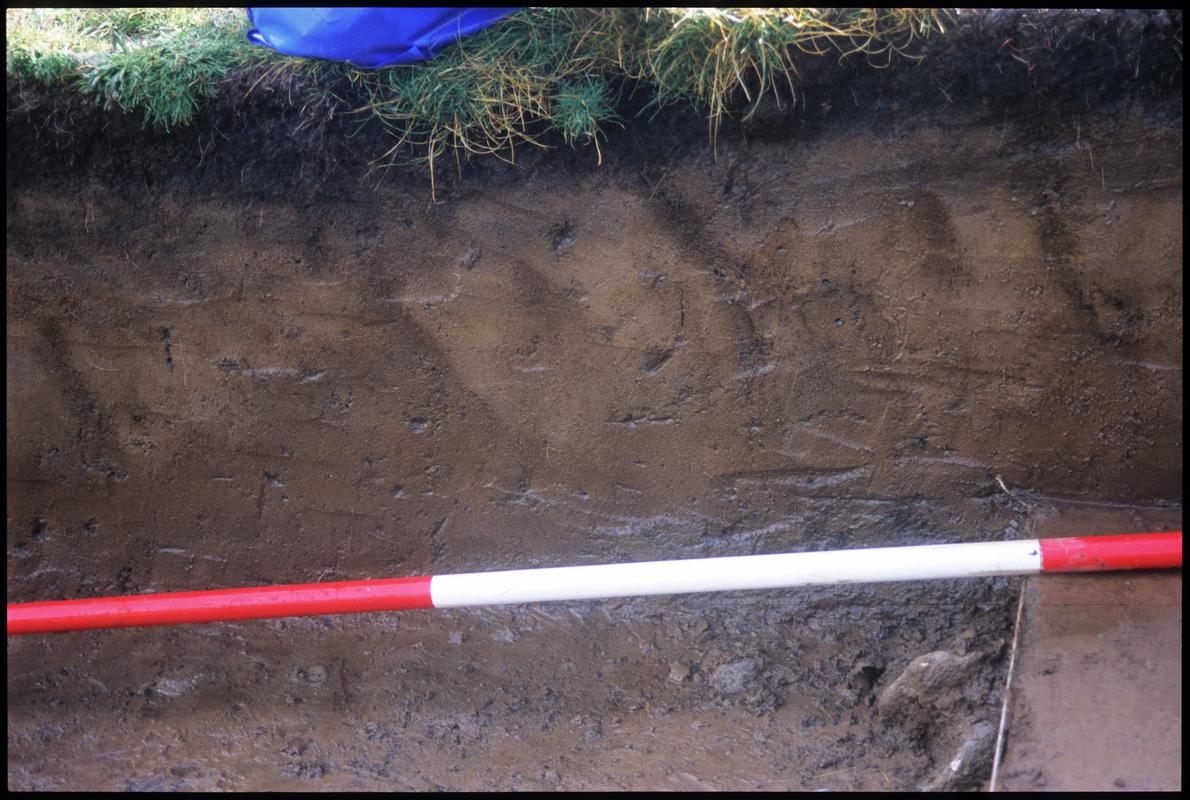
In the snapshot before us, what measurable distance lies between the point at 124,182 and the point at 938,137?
223 centimetres

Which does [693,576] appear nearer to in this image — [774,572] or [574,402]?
[774,572]

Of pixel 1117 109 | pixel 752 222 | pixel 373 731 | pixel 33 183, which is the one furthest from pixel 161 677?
pixel 1117 109

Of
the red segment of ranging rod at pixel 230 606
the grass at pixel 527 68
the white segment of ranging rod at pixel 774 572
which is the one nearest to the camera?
the white segment of ranging rod at pixel 774 572

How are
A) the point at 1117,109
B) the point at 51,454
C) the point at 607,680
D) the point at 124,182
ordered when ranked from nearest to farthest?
1. the point at 1117,109
2. the point at 607,680
3. the point at 124,182
4. the point at 51,454

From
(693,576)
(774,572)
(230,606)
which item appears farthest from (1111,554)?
(230,606)

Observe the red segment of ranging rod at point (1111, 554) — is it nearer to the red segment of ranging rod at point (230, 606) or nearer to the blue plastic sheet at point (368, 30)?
the red segment of ranging rod at point (230, 606)

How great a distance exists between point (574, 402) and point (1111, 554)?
4.55 ft

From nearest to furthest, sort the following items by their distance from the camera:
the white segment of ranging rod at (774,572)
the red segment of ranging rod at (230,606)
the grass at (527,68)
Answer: the white segment of ranging rod at (774,572)
the red segment of ranging rod at (230,606)
the grass at (527,68)

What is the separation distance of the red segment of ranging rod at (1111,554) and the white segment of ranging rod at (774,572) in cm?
4

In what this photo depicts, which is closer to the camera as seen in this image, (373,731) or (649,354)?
(373,731)

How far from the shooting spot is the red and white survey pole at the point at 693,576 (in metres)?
1.92

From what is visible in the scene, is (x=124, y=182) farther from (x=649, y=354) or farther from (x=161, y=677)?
(x=649, y=354)

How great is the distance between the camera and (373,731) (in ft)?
7.30

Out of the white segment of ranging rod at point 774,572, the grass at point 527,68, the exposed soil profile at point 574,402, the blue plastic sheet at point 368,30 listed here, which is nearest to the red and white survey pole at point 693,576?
the white segment of ranging rod at point 774,572
